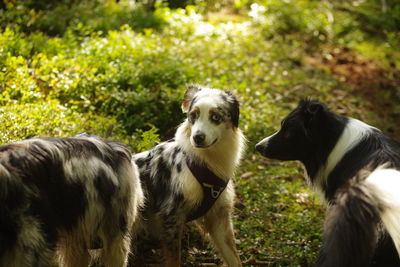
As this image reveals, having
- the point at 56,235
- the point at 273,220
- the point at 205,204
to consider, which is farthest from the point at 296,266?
the point at 56,235

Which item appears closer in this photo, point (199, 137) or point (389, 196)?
point (389, 196)

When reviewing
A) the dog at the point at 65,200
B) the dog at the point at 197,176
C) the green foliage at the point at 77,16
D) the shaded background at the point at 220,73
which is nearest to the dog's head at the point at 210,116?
the dog at the point at 197,176

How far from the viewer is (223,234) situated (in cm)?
412

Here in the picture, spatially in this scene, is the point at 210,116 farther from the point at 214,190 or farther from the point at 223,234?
the point at 223,234

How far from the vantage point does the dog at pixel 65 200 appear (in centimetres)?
255

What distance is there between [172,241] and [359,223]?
169cm

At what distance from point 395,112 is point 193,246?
617cm

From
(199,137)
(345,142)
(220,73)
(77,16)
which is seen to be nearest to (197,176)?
(199,137)

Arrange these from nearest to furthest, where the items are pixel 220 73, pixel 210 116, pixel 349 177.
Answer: pixel 349 177 < pixel 210 116 < pixel 220 73

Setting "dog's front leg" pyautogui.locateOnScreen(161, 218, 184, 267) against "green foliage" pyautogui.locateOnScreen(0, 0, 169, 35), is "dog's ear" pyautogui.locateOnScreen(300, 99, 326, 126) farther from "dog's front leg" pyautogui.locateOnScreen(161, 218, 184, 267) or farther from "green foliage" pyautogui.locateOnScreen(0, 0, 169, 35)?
"green foliage" pyautogui.locateOnScreen(0, 0, 169, 35)

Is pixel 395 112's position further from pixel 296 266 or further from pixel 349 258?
pixel 349 258

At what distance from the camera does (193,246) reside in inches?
187

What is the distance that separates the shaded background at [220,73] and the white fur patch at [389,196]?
1.71 m

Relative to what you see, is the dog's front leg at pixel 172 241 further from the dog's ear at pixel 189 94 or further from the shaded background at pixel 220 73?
the dog's ear at pixel 189 94
